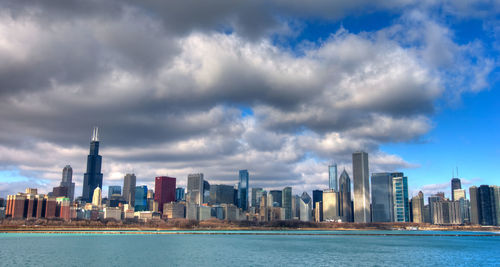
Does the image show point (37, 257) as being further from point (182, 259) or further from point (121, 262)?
point (182, 259)

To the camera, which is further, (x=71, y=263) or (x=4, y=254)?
(x=4, y=254)

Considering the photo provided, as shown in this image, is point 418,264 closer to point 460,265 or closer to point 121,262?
point 460,265

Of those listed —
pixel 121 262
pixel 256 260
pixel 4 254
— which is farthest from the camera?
pixel 4 254

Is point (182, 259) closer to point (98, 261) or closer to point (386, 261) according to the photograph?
point (98, 261)

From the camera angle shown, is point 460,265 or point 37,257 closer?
point 460,265

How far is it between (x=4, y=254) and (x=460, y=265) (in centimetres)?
13274

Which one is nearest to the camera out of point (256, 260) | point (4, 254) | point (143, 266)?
point (143, 266)

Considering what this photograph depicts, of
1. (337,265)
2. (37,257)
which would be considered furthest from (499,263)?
(37,257)

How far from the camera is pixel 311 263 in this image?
113m

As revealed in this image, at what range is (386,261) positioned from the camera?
11931 cm

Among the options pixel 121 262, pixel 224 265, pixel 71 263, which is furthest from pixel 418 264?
pixel 71 263

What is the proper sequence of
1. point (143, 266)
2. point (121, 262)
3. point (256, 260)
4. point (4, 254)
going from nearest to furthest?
point (143, 266), point (121, 262), point (256, 260), point (4, 254)

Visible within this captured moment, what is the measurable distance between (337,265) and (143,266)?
49.6 meters

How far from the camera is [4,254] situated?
127812 mm
